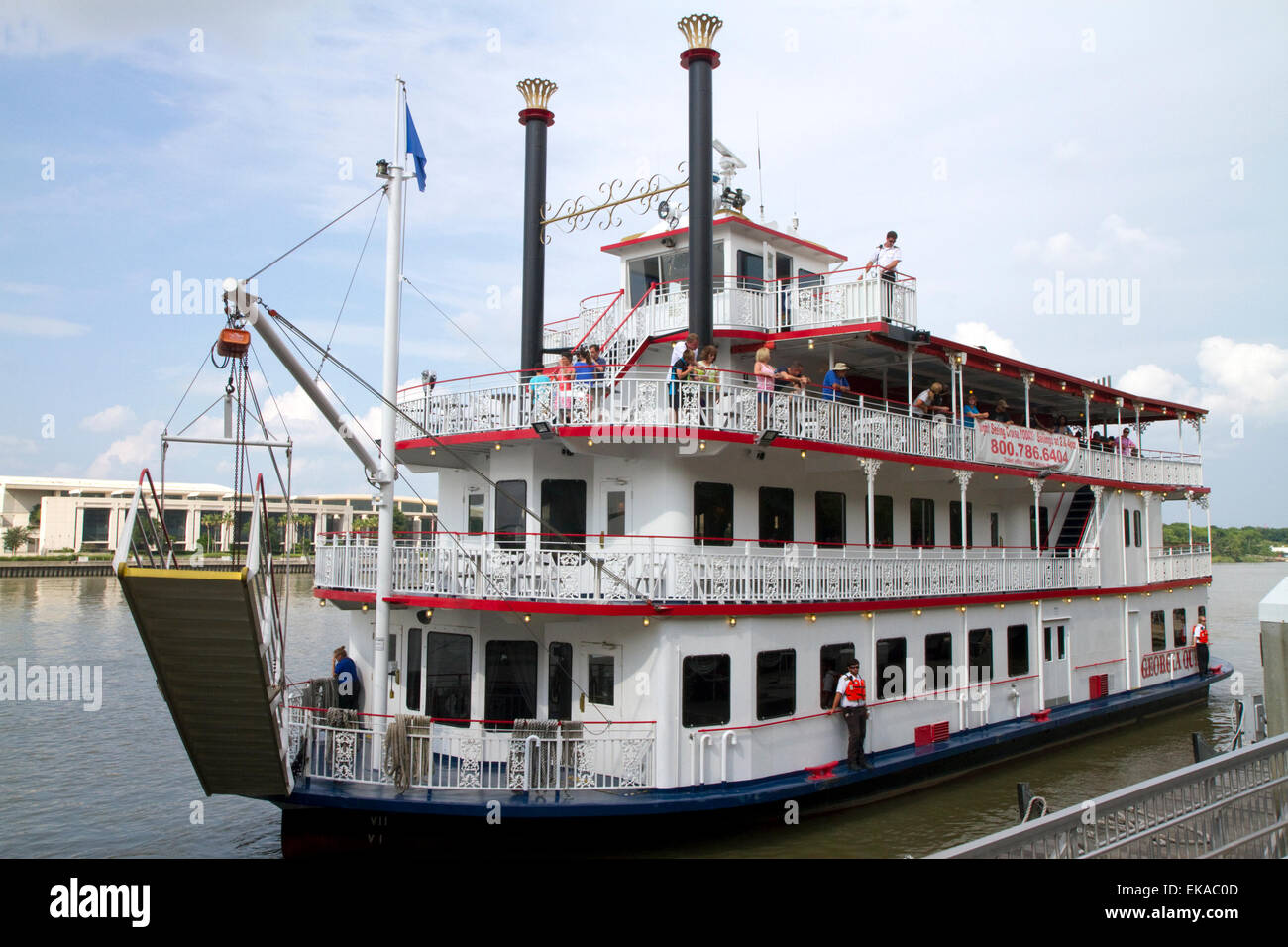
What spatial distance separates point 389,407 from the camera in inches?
529

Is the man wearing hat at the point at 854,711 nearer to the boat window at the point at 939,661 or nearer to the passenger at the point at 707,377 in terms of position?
the boat window at the point at 939,661

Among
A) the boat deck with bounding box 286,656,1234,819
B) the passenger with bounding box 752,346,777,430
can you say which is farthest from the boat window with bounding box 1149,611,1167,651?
the passenger with bounding box 752,346,777,430

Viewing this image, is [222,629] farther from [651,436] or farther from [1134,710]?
[1134,710]

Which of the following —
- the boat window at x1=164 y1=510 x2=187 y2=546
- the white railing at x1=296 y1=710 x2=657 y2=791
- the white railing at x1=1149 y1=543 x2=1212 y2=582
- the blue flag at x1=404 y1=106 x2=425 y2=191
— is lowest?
the white railing at x1=296 y1=710 x2=657 y2=791

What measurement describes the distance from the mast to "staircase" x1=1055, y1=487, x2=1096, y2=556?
1683 cm

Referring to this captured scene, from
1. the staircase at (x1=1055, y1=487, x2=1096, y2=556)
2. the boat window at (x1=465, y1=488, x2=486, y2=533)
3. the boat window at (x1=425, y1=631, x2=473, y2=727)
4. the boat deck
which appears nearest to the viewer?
the boat deck

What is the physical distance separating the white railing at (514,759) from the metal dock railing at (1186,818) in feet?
21.0

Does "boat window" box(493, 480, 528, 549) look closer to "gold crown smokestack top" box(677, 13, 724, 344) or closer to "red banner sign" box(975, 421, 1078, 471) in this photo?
"gold crown smokestack top" box(677, 13, 724, 344)

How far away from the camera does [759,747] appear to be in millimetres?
13375

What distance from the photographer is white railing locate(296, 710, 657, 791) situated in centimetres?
1172

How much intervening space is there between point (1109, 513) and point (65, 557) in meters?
78.1

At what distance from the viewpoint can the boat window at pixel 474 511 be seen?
1612 cm

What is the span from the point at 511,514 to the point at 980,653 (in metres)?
9.70
